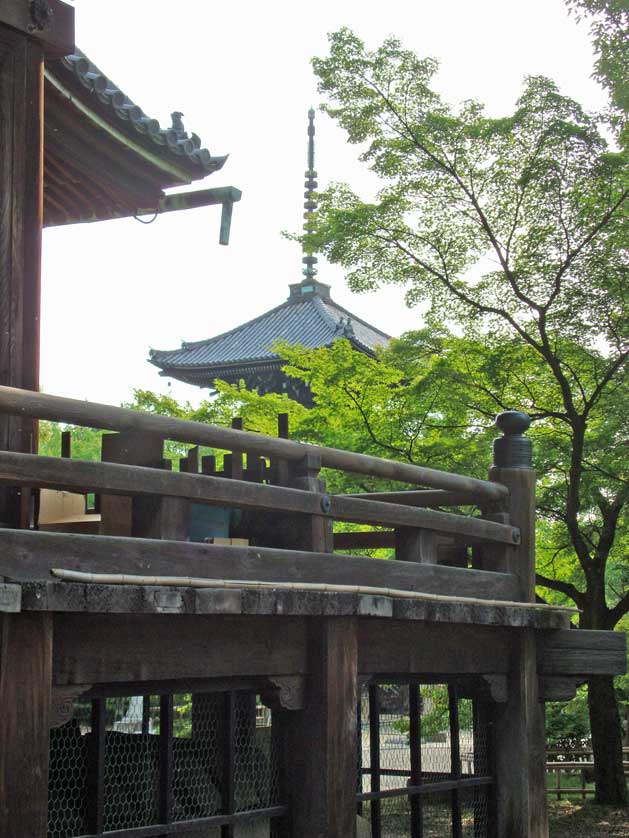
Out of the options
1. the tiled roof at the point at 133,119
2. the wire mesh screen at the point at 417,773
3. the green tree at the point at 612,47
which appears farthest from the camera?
the green tree at the point at 612,47

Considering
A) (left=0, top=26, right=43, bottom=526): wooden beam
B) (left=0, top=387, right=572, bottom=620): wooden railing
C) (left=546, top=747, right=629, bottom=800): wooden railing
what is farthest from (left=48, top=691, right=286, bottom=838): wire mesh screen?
(left=546, top=747, right=629, bottom=800): wooden railing

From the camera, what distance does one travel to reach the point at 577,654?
7.61 metres

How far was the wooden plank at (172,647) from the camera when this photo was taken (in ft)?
15.7

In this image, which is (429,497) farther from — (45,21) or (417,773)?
(45,21)

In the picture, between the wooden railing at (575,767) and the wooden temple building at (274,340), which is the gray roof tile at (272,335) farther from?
the wooden railing at (575,767)

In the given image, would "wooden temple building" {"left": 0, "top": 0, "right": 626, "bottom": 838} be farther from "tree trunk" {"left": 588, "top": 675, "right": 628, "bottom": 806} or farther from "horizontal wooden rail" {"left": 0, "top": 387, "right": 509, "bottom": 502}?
"tree trunk" {"left": 588, "top": 675, "right": 628, "bottom": 806}

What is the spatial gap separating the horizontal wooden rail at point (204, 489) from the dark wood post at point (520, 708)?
616 millimetres

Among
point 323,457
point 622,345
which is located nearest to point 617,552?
point 622,345

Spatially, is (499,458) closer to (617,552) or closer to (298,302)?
(617,552)

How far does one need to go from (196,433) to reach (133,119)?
250cm

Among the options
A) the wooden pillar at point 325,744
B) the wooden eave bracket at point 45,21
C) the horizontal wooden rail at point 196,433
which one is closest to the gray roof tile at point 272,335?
the horizontal wooden rail at point 196,433

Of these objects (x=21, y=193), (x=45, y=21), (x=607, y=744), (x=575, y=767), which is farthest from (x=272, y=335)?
(x=21, y=193)

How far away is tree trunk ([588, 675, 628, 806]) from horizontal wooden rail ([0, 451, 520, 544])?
11.5 m

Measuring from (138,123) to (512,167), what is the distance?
10310mm
